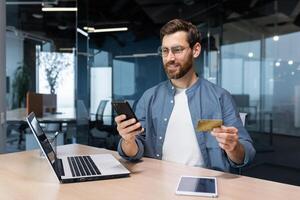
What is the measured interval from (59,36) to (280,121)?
3.89 meters

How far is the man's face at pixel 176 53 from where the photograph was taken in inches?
61.6

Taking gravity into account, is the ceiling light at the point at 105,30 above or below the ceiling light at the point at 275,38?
above

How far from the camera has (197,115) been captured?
1.60m

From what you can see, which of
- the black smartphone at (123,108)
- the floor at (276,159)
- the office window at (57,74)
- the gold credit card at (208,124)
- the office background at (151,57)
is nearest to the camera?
the gold credit card at (208,124)

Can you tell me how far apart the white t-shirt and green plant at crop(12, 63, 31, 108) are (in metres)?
4.38

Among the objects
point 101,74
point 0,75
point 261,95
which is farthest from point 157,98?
point 101,74

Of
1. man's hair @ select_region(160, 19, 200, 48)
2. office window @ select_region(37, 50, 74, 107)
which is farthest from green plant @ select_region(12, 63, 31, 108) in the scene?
man's hair @ select_region(160, 19, 200, 48)

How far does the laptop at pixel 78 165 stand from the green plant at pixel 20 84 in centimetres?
422

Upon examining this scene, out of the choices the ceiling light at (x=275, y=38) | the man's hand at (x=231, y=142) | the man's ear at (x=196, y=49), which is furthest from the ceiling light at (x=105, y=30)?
the man's hand at (x=231, y=142)

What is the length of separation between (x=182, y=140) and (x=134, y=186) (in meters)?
0.49

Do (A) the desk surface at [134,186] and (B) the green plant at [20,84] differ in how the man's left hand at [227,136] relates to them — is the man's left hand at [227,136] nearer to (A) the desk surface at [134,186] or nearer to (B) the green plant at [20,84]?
(A) the desk surface at [134,186]

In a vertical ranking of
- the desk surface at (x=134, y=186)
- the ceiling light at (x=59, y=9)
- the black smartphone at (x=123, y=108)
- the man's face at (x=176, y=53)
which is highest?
the ceiling light at (x=59, y=9)

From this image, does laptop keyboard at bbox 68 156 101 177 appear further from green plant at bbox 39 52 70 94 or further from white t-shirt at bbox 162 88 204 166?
green plant at bbox 39 52 70 94

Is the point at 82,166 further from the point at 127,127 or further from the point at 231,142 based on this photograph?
the point at 231,142
